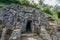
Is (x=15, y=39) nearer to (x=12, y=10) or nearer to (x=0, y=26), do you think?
(x=0, y=26)

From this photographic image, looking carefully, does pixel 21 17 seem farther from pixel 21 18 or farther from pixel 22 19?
pixel 22 19

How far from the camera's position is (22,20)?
15.4 m

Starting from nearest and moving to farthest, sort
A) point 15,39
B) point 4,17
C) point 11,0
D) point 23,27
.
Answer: point 15,39
point 23,27
point 4,17
point 11,0

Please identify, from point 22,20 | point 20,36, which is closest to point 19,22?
point 22,20

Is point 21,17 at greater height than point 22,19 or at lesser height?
greater

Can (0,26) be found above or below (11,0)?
below

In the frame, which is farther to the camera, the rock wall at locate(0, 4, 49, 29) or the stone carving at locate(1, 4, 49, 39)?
the rock wall at locate(0, 4, 49, 29)

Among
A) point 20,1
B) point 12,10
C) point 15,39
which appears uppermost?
point 20,1

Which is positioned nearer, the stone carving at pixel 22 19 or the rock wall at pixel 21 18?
the stone carving at pixel 22 19

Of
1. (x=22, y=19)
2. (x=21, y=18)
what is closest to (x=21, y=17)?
(x=21, y=18)

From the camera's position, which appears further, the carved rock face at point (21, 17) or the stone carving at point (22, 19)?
the carved rock face at point (21, 17)

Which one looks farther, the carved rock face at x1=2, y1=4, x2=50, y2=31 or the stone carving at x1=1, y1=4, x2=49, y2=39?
the carved rock face at x1=2, y1=4, x2=50, y2=31

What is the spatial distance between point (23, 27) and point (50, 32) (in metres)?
2.22

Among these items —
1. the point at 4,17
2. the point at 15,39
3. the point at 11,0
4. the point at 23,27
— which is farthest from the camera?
the point at 11,0
